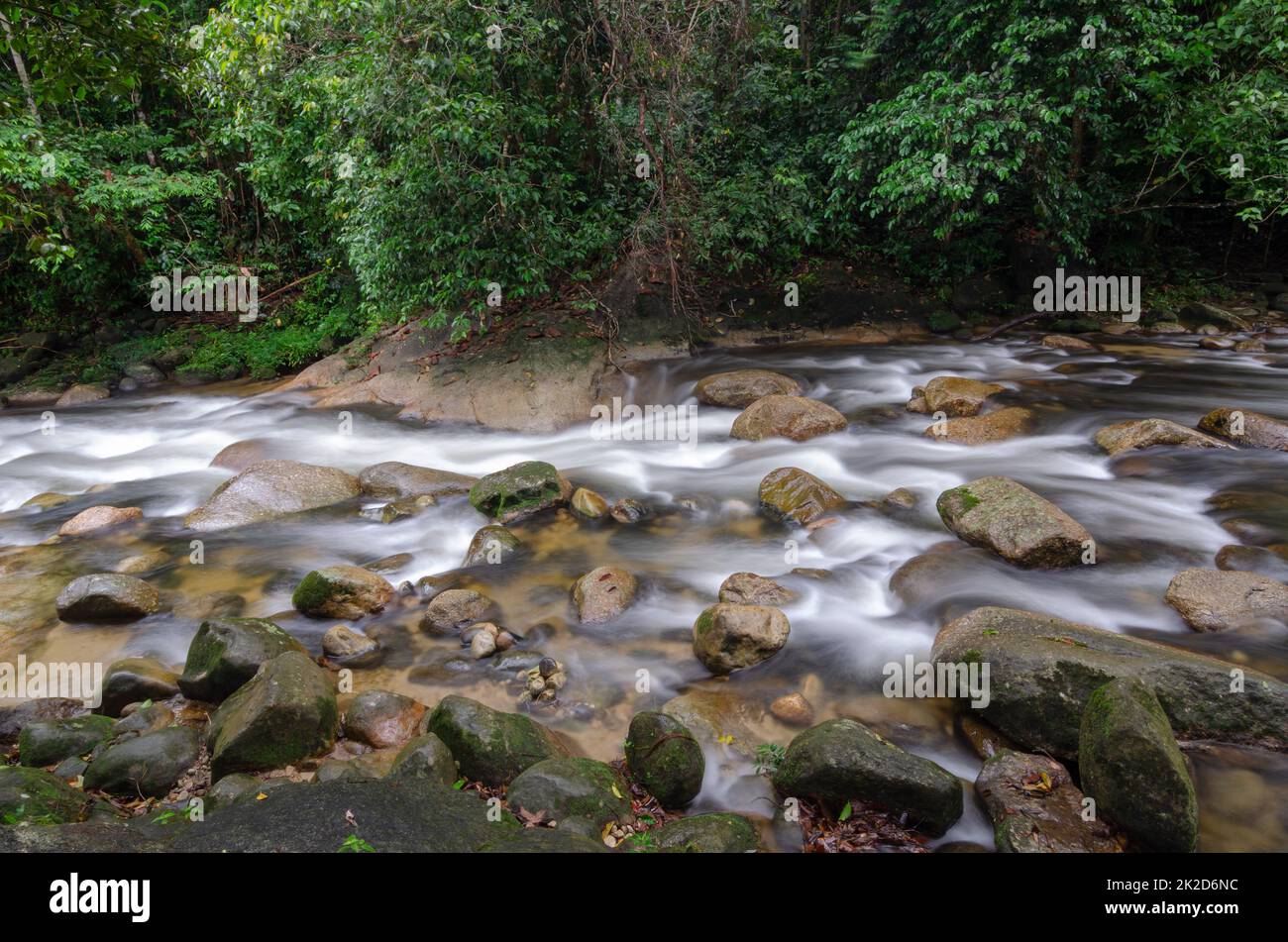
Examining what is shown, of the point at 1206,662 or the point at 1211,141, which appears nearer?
the point at 1206,662

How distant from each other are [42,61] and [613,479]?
18.8ft

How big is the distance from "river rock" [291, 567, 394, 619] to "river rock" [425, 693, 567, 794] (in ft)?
6.27

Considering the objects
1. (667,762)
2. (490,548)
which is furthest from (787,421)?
(667,762)

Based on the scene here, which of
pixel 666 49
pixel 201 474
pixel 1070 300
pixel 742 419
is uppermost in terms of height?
pixel 666 49

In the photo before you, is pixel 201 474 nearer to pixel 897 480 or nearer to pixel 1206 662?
pixel 897 480

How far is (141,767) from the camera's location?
3893 millimetres

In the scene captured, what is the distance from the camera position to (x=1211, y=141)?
11.2 metres

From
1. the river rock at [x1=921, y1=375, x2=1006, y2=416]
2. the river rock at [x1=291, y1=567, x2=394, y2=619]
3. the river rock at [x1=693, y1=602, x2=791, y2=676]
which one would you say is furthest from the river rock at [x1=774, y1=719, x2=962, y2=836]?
the river rock at [x1=921, y1=375, x2=1006, y2=416]

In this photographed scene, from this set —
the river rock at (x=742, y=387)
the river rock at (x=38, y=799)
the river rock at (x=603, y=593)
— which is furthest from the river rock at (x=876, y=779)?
the river rock at (x=742, y=387)

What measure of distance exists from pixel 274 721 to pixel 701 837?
2314 millimetres

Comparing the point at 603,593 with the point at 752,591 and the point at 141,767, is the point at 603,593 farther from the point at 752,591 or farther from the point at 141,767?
Answer: the point at 141,767

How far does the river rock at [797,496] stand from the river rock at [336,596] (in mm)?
3655

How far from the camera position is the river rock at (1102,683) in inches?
153

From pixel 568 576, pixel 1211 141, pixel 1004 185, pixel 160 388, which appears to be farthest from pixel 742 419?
pixel 160 388
